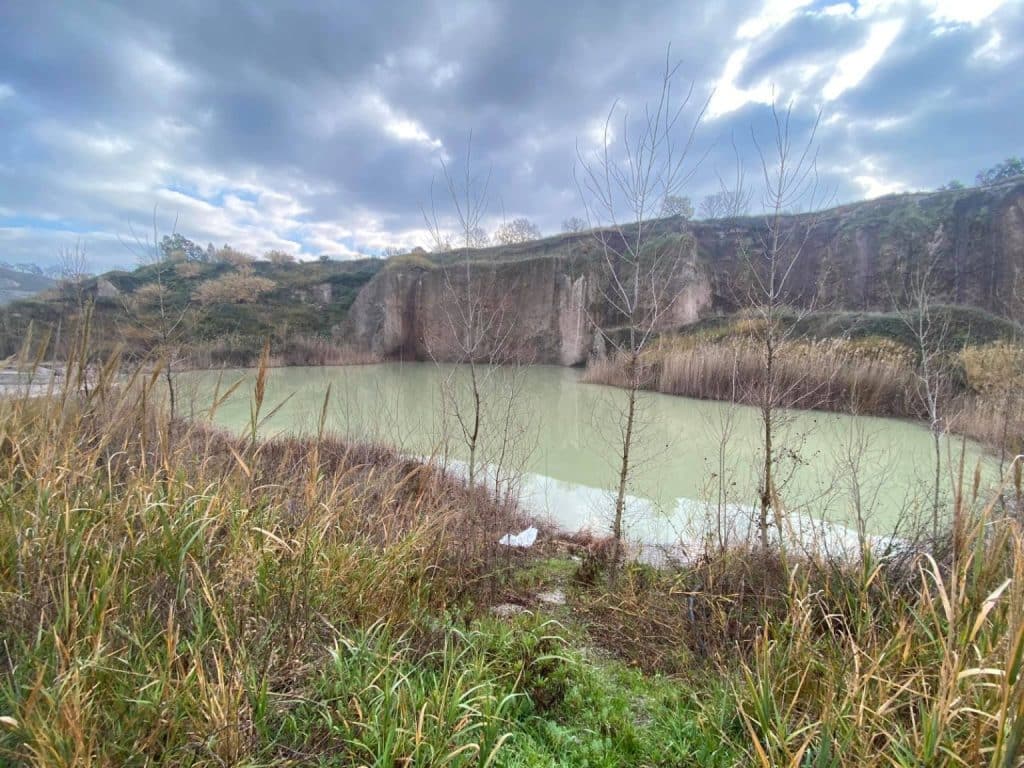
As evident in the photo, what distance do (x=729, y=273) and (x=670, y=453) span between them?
18.8 m

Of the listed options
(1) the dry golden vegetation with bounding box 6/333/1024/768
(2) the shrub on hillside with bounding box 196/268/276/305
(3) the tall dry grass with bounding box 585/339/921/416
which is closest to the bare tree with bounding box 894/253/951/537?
(3) the tall dry grass with bounding box 585/339/921/416

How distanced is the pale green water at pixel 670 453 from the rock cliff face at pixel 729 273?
9056mm

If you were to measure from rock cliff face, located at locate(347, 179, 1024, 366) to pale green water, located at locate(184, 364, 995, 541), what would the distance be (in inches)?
357

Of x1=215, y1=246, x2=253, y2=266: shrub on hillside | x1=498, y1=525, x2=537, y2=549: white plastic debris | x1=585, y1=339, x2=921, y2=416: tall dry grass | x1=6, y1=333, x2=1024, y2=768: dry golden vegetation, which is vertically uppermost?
x1=215, y1=246, x2=253, y2=266: shrub on hillside

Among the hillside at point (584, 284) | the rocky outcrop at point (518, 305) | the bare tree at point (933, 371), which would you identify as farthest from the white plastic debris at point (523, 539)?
the rocky outcrop at point (518, 305)

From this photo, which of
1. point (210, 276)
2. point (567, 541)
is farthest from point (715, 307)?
point (210, 276)

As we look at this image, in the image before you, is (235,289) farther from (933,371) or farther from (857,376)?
Answer: (933,371)

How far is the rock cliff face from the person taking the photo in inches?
826

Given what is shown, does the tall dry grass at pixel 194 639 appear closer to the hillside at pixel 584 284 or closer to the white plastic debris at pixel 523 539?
the white plastic debris at pixel 523 539

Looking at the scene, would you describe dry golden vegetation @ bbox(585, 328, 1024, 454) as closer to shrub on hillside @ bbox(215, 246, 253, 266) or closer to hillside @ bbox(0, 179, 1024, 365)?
hillside @ bbox(0, 179, 1024, 365)

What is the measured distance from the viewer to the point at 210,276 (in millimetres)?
40031

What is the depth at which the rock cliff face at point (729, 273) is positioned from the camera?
826 inches

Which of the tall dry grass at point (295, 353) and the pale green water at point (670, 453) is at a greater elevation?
the tall dry grass at point (295, 353)

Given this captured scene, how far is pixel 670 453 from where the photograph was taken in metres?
8.36
